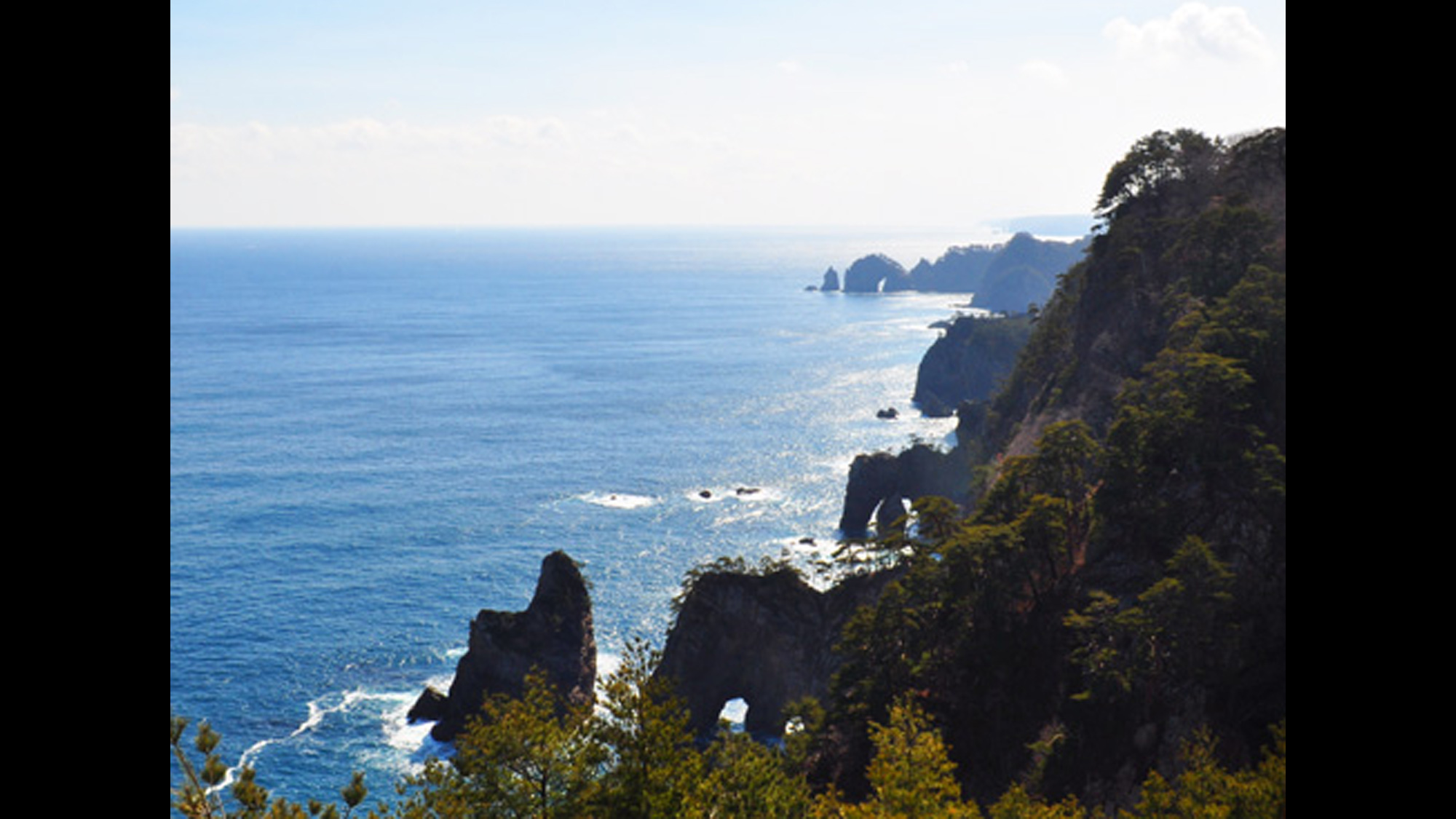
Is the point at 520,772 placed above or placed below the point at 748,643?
above

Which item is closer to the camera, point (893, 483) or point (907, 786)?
point (907, 786)

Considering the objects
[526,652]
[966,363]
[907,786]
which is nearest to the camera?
[907,786]

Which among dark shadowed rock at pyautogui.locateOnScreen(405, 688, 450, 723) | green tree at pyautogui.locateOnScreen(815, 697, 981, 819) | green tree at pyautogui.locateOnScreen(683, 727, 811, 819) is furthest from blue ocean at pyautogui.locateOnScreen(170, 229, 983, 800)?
green tree at pyautogui.locateOnScreen(815, 697, 981, 819)

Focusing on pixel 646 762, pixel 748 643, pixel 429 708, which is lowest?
pixel 429 708

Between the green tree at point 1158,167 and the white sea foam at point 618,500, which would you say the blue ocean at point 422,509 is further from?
the green tree at point 1158,167

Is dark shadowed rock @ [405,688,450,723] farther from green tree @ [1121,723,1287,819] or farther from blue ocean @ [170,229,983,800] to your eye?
green tree @ [1121,723,1287,819]

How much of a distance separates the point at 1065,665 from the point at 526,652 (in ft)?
120

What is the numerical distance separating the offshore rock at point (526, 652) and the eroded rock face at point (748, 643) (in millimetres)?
6148

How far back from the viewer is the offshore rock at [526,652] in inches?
2603

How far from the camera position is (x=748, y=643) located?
70375 mm

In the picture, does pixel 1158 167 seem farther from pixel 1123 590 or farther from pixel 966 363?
pixel 966 363

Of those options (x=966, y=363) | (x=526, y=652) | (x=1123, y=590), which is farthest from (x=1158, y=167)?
(x=966, y=363)

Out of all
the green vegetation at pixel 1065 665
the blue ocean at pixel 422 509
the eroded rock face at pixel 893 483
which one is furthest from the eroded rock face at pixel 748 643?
the eroded rock face at pixel 893 483

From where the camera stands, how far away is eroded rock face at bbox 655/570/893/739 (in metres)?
69.2
